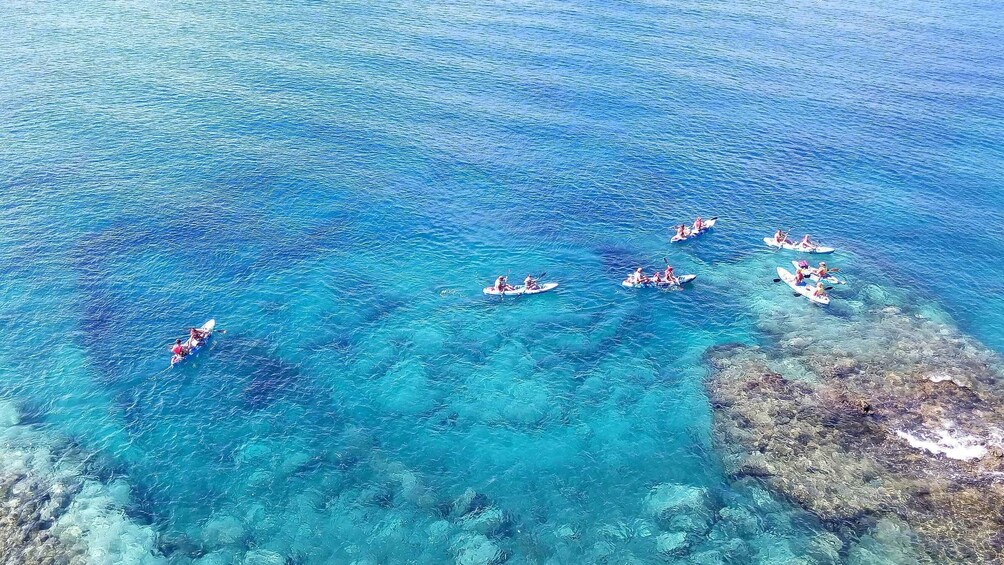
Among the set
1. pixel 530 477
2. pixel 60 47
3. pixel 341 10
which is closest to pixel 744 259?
pixel 530 477

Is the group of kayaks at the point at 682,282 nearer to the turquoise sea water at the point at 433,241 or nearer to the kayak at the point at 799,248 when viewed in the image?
the turquoise sea water at the point at 433,241

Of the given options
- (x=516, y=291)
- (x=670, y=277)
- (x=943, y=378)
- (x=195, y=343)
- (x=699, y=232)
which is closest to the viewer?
(x=943, y=378)

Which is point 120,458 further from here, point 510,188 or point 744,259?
point 744,259

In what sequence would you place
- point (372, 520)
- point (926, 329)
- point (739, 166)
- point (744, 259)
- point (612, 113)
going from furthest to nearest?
1. point (612, 113)
2. point (739, 166)
3. point (744, 259)
4. point (926, 329)
5. point (372, 520)

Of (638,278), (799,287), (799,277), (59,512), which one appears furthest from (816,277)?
(59,512)

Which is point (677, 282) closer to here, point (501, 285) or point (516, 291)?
point (516, 291)

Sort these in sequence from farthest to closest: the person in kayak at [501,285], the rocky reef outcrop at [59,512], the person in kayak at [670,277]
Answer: the person in kayak at [670,277] → the person in kayak at [501,285] → the rocky reef outcrop at [59,512]

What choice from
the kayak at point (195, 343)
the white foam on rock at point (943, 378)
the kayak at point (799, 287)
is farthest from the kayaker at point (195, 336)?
the white foam on rock at point (943, 378)
